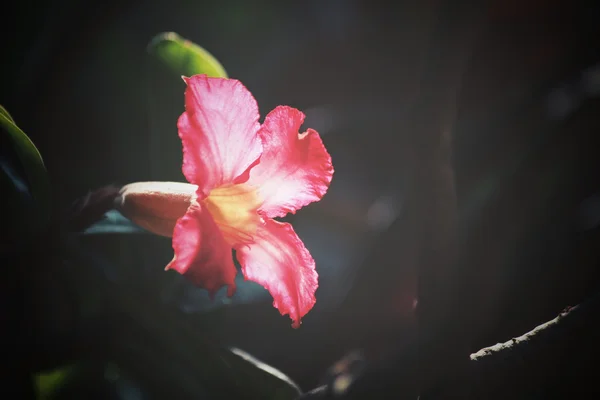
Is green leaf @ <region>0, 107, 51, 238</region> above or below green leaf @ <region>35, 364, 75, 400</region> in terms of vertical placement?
above

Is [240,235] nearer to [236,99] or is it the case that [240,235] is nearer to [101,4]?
[236,99]

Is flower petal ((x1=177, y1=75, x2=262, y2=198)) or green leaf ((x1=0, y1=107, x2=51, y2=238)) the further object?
green leaf ((x1=0, y1=107, x2=51, y2=238))

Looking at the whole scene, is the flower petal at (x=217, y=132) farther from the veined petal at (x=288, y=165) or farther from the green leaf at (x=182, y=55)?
the green leaf at (x=182, y=55)

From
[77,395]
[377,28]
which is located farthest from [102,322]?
[377,28]

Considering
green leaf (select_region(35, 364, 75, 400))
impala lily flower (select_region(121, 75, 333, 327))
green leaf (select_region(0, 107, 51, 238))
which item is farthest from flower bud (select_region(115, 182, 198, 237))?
green leaf (select_region(35, 364, 75, 400))

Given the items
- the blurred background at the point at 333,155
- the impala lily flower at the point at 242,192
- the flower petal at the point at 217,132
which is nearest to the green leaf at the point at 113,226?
the blurred background at the point at 333,155

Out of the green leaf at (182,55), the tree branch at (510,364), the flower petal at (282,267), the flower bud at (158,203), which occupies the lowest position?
the tree branch at (510,364)

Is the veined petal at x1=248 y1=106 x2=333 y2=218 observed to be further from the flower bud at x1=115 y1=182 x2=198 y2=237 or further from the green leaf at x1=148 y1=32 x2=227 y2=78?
the green leaf at x1=148 y1=32 x2=227 y2=78
